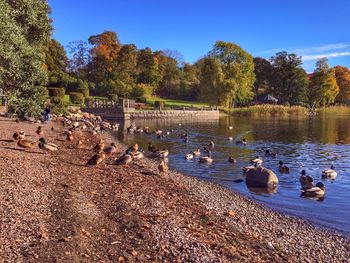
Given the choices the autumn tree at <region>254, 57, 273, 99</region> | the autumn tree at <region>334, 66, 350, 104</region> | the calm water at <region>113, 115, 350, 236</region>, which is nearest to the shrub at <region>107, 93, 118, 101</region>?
the calm water at <region>113, 115, 350, 236</region>

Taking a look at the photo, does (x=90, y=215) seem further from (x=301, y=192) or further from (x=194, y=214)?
(x=301, y=192)

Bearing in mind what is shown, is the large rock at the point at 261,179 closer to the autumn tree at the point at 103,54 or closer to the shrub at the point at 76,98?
the shrub at the point at 76,98

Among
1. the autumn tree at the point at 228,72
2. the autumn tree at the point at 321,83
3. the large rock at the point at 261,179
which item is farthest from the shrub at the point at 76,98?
the autumn tree at the point at 321,83

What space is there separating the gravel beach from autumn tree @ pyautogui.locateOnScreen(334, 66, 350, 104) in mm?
115843

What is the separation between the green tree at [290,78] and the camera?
10188 cm

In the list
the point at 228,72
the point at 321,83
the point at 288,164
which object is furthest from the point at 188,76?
the point at 288,164

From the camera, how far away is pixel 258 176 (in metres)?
17.5

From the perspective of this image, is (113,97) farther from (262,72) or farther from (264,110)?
(262,72)

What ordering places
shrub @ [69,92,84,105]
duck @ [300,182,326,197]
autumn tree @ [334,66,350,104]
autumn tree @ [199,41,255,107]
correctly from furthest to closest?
autumn tree @ [334,66,350,104] < autumn tree @ [199,41,255,107] < shrub @ [69,92,84,105] < duck @ [300,182,326,197]

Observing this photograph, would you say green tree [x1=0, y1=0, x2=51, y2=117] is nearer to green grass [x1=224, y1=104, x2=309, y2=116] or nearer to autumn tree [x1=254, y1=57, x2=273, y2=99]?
green grass [x1=224, y1=104, x2=309, y2=116]

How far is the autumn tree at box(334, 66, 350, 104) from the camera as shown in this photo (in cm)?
12012

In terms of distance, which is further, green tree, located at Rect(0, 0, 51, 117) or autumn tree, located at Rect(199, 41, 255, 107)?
autumn tree, located at Rect(199, 41, 255, 107)

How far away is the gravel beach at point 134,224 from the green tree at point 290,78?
9196 centimetres

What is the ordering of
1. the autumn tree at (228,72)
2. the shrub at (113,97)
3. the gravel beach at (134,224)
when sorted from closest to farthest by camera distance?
the gravel beach at (134,224)
the shrub at (113,97)
the autumn tree at (228,72)
